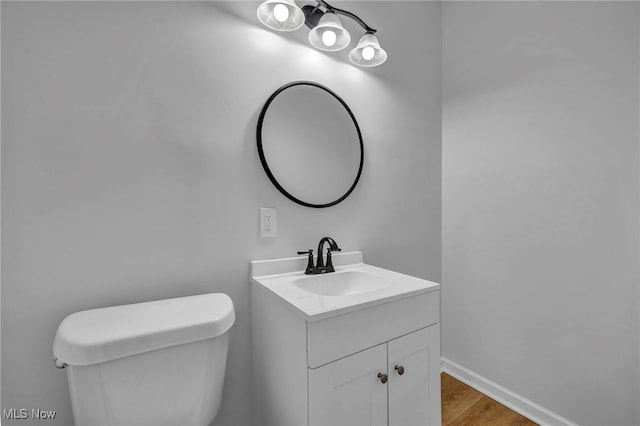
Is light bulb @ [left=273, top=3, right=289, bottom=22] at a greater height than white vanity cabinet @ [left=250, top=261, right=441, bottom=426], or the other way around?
light bulb @ [left=273, top=3, right=289, bottom=22]

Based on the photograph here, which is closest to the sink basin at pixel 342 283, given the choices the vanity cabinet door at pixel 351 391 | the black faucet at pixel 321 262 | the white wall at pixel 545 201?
the black faucet at pixel 321 262

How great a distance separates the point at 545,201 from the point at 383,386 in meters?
1.28

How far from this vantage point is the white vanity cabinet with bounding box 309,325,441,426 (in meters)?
0.83

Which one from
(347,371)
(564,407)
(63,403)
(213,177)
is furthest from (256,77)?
(564,407)

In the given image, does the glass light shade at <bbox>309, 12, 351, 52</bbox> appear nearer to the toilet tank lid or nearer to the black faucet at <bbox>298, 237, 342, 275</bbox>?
the black faucet at <bbox>298, 237, 342, 275</bbox>

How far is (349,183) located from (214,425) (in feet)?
4.04

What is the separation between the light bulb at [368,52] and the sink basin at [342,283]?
1.09m

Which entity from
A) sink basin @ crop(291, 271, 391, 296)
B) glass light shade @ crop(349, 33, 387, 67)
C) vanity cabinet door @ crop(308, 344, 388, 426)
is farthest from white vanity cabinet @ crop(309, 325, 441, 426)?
glass light shade @ crop(349, 33, 387, 67)

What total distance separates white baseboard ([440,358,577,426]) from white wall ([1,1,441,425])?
1278 mm

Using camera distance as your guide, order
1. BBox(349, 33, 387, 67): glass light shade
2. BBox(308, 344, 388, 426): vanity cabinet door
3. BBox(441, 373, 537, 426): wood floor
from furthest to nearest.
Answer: BBox(441, 373, 537, 426): wood floor
BBox(349, 33, 387, 67): glass light shade
BBox(308, 344, 388, 426): vanity cabinet door

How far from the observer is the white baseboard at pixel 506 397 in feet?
4.70

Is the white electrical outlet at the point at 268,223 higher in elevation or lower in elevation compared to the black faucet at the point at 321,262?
higher

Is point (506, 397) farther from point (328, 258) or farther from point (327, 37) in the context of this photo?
point (327, 37)

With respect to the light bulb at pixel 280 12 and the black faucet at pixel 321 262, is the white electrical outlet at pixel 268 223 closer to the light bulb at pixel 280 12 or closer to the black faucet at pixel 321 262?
the black faucet at pixel 321 262
